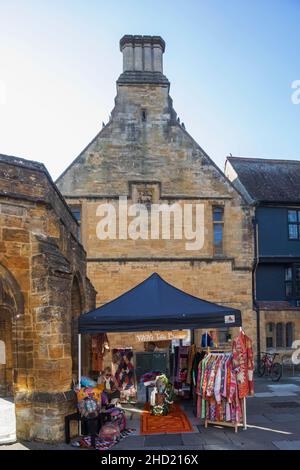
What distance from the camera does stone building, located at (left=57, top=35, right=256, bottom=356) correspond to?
739 inches

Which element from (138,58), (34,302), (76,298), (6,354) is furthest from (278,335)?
(34,302)

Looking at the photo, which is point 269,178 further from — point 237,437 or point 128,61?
point 237,437

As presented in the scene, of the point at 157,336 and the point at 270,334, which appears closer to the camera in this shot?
the point at 157,336

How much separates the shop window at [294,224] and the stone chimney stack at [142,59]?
8.27m

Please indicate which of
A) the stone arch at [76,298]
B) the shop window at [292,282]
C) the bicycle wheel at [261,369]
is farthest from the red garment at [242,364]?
the shop window at [292,282]

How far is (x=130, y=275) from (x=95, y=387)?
33.7 feet

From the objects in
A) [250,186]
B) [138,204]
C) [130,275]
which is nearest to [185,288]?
[130,275]

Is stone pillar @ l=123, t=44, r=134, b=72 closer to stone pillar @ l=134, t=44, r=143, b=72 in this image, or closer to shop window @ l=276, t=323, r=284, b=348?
stone pillar @ l=134, t=44, r=143, b=72

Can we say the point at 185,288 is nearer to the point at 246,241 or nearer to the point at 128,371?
the point at 246,241

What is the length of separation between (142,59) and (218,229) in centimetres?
837

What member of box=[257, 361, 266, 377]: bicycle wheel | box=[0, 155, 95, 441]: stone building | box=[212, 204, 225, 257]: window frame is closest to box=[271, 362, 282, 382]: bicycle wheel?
box=[257, 361, 266, 377]: bicycle wheel

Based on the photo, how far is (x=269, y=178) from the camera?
22.5 m

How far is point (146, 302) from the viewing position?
10055mm

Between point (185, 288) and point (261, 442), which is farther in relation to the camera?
point (185, 288)
